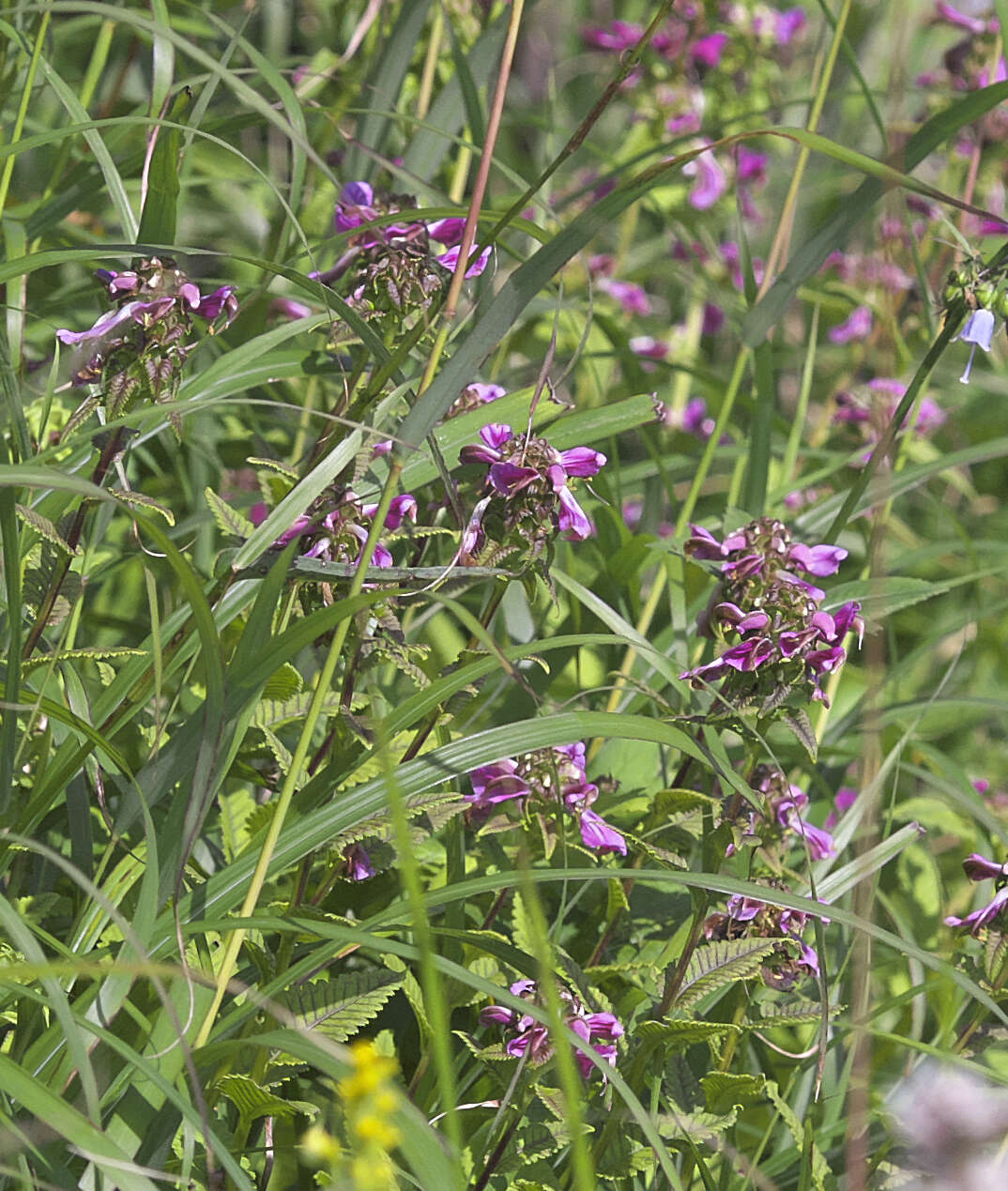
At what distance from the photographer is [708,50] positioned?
345 cm

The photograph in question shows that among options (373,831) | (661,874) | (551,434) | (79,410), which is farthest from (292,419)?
(661,874)

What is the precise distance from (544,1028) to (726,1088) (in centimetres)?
23

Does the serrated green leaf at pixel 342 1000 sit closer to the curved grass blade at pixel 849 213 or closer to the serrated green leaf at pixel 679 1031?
the serrated green leaf at pixel 679 1031

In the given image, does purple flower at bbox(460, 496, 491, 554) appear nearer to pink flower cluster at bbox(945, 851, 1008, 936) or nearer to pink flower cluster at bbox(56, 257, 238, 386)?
pink flower cluster at bbox(56, 257, 238, 386)

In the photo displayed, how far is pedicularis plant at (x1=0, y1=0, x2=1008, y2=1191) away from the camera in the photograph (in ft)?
3.81

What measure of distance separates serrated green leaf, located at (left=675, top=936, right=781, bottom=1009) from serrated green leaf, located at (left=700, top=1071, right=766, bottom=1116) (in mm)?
79

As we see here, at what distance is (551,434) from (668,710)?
0.37 m

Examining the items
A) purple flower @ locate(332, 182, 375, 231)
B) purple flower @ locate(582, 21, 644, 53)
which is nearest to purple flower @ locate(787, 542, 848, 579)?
purple flower @ locate(332, 182, 375, 231)

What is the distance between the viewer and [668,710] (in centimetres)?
154

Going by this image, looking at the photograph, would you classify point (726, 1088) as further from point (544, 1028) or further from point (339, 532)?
point (339, 532)

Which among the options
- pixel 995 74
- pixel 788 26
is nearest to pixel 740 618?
pixel 995 74

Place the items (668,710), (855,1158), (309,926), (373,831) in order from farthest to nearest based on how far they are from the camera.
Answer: (668,710) → (373,831) → (309,926) → (855,1158)

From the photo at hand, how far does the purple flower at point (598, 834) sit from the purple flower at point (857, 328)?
6.99 feet

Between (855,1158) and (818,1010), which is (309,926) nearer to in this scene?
(855,1158)
